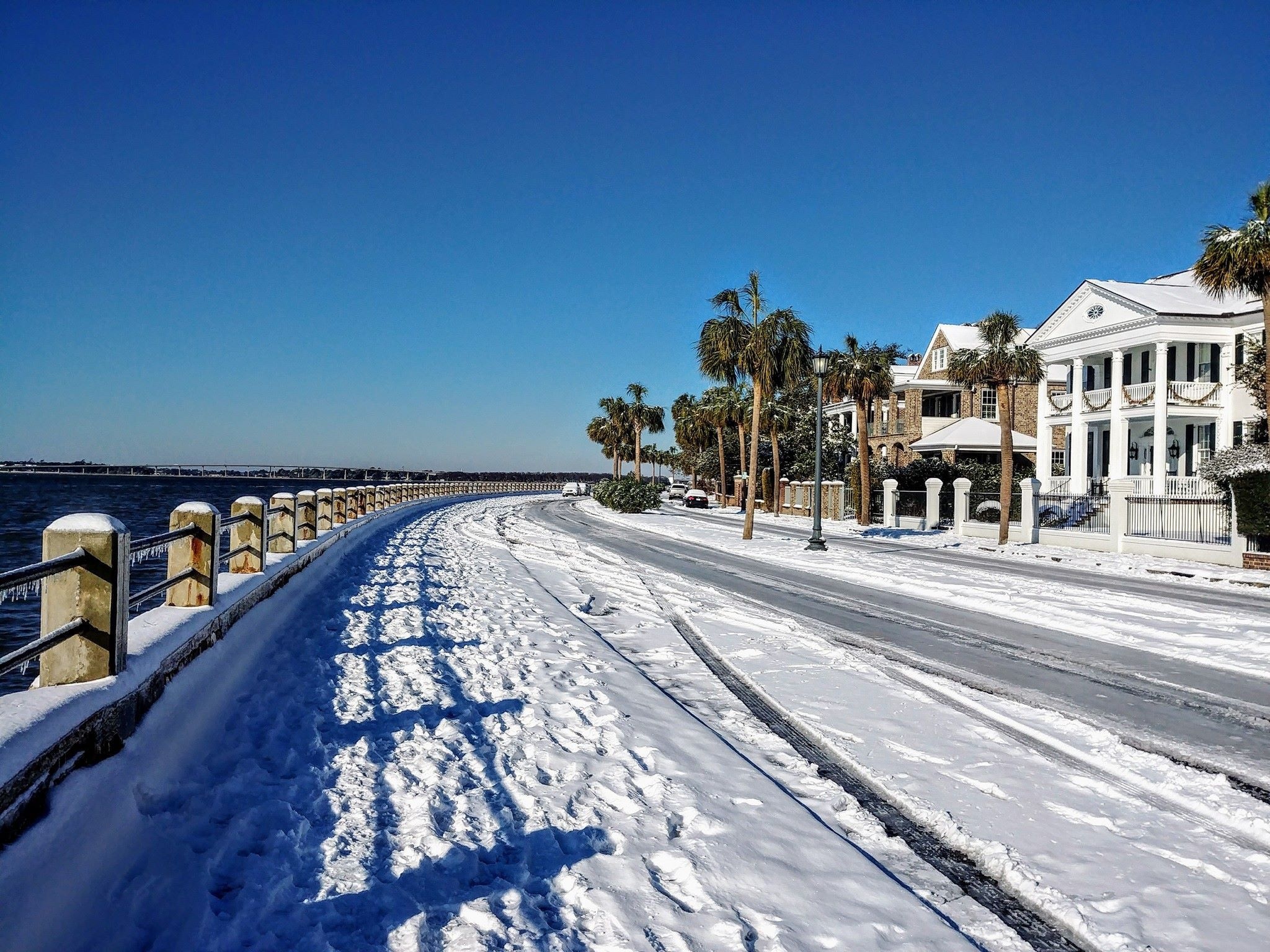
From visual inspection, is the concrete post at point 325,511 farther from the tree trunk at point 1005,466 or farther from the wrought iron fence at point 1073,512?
the wrought iron fence at point 1073,512

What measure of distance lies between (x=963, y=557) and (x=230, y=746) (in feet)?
67.3

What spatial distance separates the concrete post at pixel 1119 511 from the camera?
23938mm

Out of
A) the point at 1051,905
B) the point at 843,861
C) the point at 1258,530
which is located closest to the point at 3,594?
the point at 843,861

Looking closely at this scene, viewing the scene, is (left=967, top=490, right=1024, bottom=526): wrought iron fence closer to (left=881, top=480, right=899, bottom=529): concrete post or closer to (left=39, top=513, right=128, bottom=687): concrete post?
(left=881, top=480, right=899, bottom=529): concrete post

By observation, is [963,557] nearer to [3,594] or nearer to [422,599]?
[422,599]

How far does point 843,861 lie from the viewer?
4.11 meters

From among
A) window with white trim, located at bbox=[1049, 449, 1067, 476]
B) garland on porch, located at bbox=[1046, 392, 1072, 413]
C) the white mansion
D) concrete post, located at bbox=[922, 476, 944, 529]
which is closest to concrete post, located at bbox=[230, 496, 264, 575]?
the white mansion

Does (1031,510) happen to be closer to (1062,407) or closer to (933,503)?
(933,503)

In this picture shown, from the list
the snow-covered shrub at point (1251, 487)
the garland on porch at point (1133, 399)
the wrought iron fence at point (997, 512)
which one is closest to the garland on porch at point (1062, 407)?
the garland on porch at point (1133, 399)

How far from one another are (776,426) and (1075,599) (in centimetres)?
4144

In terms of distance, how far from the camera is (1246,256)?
67.1 ft

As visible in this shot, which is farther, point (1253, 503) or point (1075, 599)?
point (1253, 503)

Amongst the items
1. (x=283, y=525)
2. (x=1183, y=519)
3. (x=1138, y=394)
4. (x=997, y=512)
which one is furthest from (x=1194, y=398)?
(x=283, y=525)

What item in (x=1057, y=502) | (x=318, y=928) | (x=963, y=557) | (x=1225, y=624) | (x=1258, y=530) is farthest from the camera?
(x=1057, y=502)
